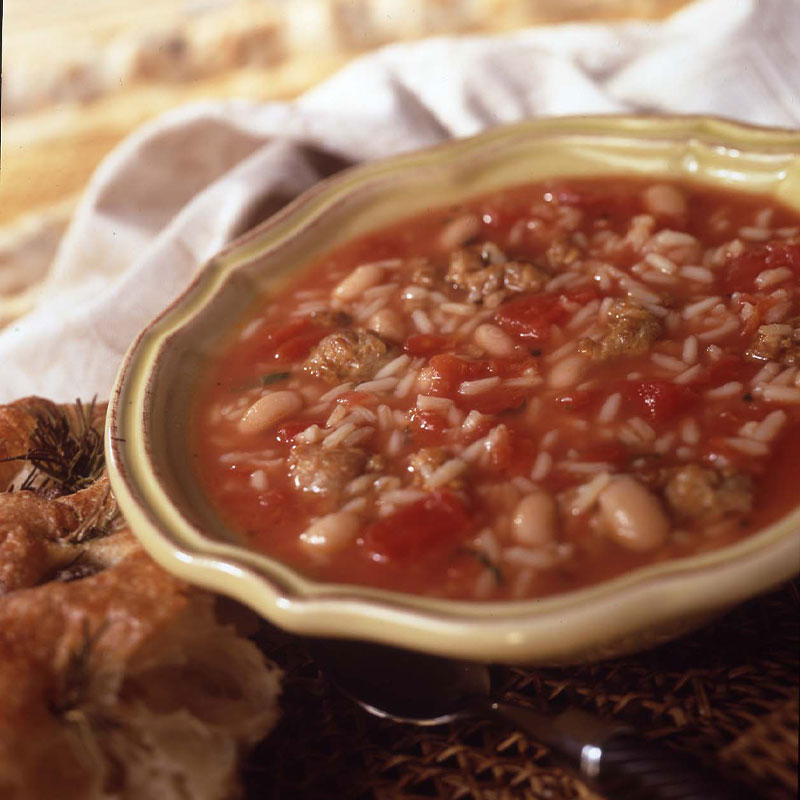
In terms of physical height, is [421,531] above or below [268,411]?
below

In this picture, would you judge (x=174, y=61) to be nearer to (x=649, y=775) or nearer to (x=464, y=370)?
(x=464, y=370)

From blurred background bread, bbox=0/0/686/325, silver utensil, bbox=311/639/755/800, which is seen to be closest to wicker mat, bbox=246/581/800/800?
silver utensil, bbox=311/639/755/800

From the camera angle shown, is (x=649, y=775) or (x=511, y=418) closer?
(x=649, y=775)

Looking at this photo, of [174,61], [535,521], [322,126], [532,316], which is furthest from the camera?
[174,61]

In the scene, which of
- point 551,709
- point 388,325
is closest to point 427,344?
point 388,325

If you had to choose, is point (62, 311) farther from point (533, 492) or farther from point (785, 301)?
point (785, 301)

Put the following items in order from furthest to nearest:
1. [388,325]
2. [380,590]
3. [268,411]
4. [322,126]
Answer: [322,126] → [388,325] → [268,411] → [380,590]

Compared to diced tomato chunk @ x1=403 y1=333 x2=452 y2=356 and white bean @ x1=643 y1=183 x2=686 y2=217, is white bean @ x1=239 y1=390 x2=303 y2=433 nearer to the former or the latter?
diced tomato chunk @ x1=403 y1=333 x2=452 y2=356
